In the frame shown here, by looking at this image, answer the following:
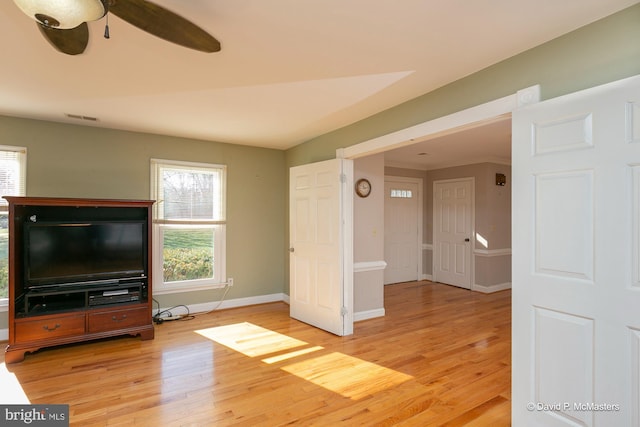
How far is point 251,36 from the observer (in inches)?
76.4

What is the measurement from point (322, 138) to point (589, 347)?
3.34 metres

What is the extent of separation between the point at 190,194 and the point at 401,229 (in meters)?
4.15

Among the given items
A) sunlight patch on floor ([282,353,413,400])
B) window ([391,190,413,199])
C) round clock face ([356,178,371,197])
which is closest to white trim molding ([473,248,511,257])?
window ([391,190,413,199])

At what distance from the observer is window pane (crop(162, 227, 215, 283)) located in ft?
14.4

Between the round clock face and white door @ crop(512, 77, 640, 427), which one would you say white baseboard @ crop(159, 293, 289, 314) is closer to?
the round clock face

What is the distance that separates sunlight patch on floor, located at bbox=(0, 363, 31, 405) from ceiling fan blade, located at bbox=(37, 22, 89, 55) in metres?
2.46

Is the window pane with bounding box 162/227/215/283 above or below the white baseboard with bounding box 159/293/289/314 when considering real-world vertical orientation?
above

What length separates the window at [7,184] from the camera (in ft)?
11.5

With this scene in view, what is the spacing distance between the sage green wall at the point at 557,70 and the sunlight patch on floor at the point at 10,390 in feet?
12.2

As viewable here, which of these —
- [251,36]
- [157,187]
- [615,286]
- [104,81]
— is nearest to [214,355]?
[157,187]

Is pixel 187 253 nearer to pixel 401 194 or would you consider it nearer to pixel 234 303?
pixel 234 303

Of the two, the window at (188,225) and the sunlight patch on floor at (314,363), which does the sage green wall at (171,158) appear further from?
the sunlight patch on floor at (314,363)

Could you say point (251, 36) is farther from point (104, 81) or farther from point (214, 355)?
point (214, 355)
